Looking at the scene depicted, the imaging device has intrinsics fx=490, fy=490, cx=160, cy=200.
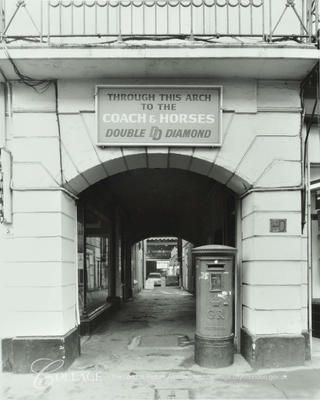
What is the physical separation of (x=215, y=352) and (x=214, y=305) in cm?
68

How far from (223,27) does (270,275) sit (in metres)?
3.95

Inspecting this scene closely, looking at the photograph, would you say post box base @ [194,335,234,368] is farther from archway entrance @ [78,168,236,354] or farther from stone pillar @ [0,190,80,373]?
archway entrance @ [78,168,236,354]

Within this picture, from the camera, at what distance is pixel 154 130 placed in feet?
24.5

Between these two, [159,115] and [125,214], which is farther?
[125,214]

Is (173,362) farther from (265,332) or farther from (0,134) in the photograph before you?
(0,134)

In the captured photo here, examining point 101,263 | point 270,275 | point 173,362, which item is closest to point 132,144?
point 270,275

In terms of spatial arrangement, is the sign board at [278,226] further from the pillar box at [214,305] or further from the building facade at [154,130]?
the pillar box at [214,305]

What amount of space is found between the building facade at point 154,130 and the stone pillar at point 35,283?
1 cm

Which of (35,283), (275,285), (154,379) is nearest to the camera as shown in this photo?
(154,379)

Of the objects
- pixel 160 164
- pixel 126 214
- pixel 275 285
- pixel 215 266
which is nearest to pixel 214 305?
pixel 215 266

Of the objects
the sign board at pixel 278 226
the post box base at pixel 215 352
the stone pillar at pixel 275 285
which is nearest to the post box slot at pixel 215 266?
the stone pillar at pixel 275 285

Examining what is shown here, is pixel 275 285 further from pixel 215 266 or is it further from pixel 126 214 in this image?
pixel 126 214

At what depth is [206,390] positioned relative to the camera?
6086 mm

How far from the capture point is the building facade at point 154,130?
704 cm
